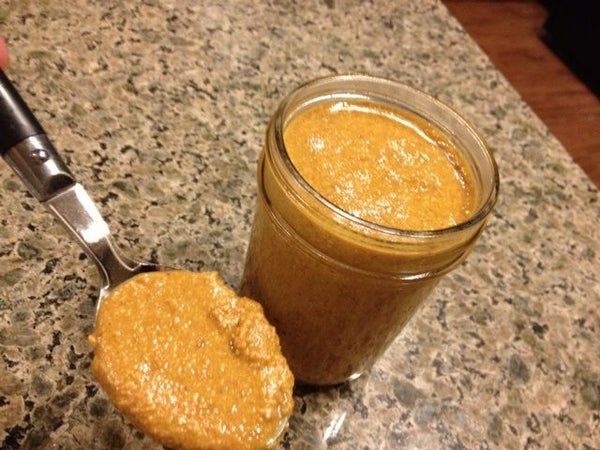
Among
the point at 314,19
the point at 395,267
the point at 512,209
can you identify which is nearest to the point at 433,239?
the point at 395,267

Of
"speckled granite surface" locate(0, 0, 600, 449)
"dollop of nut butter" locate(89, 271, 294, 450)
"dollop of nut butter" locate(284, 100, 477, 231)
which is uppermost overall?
"dollop of nut butter" locate(284, 100, 477, 231)

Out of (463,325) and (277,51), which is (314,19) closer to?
(277,51)

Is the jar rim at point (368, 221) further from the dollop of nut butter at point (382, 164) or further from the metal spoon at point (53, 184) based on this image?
the metal spoon at point (53, 184)

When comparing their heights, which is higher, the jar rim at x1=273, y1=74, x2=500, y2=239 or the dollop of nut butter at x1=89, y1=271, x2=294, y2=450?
the jar rim at x1=273, y1=74, x2=500, y2=239

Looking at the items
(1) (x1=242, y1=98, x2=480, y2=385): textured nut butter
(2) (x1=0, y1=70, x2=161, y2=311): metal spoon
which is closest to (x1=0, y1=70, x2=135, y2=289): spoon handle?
(2) (x1=0, y1=70, x2=161, y2=311): metal spoon

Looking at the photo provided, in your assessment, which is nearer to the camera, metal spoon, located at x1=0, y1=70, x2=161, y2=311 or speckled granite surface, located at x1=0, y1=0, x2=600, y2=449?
metal spoon, located at x1=0, y1=70, x2=161, y2=311

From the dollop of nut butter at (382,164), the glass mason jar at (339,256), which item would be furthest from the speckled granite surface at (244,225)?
the dollop of nut butter at (382,164)

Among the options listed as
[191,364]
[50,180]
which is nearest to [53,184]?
[50,180]

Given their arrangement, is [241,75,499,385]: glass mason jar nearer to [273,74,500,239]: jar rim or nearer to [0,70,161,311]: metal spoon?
[273,74,500,239]: jar rim
